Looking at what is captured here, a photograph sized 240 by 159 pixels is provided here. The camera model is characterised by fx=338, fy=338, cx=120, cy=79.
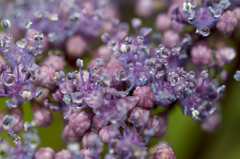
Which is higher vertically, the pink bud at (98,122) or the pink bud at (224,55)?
the pink bud at (224,55)

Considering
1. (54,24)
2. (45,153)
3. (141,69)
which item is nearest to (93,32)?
(54,24)

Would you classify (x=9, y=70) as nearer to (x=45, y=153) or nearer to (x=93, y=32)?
(x=45, y=153)

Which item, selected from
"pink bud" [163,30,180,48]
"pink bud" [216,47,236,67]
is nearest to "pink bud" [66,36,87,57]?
"pink bud" [163,30,180,48]

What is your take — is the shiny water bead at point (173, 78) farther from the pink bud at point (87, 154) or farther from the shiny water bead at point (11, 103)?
the shiny water bead at point (11, 103)

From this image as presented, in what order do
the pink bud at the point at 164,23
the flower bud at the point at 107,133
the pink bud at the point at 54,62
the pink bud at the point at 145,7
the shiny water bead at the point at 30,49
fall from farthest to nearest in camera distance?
1. the pink bud at the point at 145,7
2. the pink bud at the point at 164,23
3. the pink bud at the point at 54,62
4. the shiny water bead at the point at 30,49
5. the flower bud at the point at 107,133

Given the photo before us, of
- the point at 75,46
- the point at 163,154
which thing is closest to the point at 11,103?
the point at 75,46

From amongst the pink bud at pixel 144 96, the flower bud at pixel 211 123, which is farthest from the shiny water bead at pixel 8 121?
the flower bud at pixel 211 123
